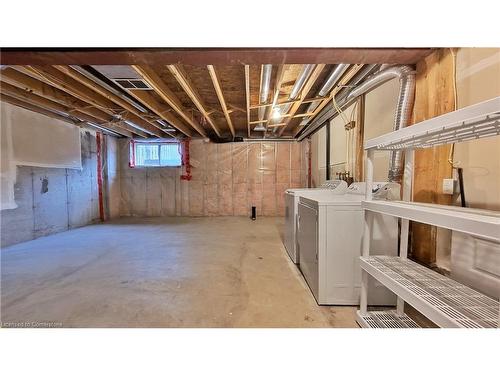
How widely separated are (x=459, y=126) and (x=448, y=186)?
69cm

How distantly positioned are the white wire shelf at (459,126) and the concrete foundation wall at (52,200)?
5.50m

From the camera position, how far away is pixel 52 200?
14.6 ft

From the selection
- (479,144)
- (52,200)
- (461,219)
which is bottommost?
(52,200)

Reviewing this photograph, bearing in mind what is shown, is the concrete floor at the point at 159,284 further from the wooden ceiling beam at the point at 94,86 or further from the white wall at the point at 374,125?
the wooden ceiling beam at the point at 94,86

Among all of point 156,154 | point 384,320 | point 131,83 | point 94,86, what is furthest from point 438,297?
point 156,154

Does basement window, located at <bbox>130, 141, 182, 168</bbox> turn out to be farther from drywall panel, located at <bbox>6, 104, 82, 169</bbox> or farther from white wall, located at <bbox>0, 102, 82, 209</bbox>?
white wall, located at <bbox>0, 102, 82, 209</bbox>

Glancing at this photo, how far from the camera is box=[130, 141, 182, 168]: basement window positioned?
6.37 metres

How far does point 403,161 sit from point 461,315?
1176 mm

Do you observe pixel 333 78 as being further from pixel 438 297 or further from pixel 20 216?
pixel 20 216

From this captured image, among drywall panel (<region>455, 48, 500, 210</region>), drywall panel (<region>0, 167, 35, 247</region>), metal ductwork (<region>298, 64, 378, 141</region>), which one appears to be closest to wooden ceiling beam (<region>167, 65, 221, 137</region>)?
metal ductwork (<region>298, 64, 378, 141</region>)

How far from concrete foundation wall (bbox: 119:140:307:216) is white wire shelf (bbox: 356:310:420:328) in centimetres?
475
